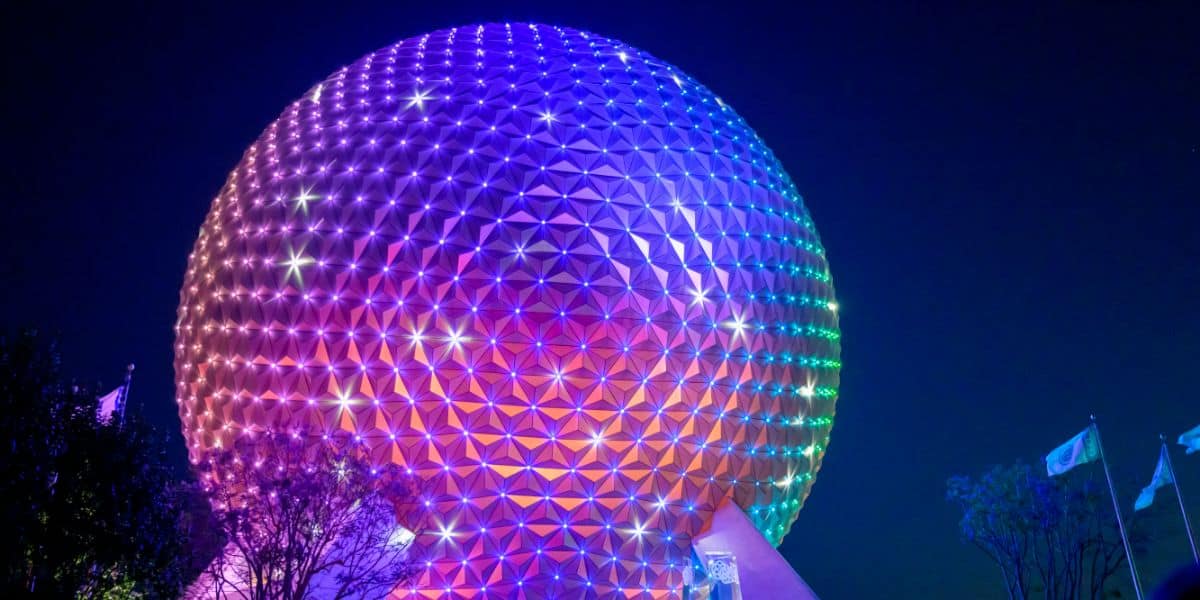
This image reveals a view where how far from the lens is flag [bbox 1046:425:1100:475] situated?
21.2 metres

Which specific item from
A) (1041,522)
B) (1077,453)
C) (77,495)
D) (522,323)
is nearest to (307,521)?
(77,495)

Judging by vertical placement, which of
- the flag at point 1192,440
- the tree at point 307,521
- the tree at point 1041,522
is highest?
the flag at point 1192,440

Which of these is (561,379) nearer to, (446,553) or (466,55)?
(446,553)

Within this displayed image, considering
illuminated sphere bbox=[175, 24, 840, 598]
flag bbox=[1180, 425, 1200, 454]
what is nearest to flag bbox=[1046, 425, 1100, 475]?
flag bbox=[1180, 425, 1200, 454]

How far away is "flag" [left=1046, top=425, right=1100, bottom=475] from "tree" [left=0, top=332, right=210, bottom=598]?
20.4 meters

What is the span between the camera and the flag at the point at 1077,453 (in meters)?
21.2

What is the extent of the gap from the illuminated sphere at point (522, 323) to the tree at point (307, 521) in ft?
2.19

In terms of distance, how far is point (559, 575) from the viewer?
17.4 m

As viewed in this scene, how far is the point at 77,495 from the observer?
586 inches

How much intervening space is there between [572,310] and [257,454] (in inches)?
274

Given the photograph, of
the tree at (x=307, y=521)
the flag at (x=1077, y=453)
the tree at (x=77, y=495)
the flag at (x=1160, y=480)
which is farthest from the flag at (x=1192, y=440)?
the tree at (x=77, y=495)

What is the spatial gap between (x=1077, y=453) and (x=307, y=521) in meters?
18.3

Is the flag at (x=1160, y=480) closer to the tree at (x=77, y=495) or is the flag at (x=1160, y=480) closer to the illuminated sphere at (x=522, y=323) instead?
the illuminated sphere at (x=522, y=323)

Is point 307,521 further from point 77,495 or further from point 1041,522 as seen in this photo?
point 1041,522
